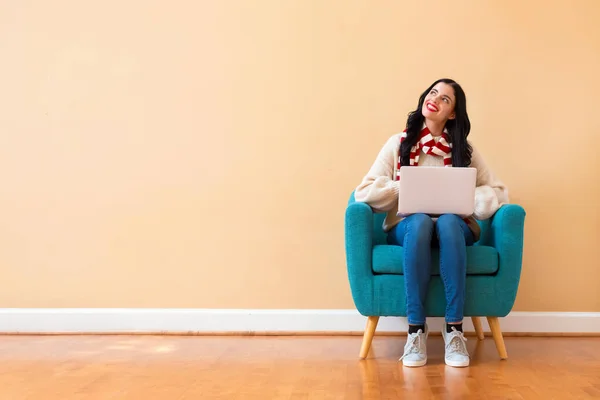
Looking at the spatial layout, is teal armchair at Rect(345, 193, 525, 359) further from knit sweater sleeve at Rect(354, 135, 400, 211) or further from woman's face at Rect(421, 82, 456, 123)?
woman's face at Rect(421, 82, 456, 123)

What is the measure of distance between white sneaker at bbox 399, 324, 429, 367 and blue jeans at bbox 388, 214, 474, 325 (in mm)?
57

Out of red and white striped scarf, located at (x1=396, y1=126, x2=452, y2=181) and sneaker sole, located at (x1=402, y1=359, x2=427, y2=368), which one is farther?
red and white striped scarf, located at (x1=396, y1=126, x2=452, y2=181)

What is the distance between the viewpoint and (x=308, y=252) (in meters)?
3.21

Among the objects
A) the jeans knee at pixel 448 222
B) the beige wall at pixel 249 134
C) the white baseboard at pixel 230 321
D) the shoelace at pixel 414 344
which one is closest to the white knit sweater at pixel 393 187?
the jeans knee at pixel 448 222

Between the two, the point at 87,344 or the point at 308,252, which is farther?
the point at 308,252

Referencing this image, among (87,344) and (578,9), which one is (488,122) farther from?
(87,344)

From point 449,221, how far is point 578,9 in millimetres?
1339

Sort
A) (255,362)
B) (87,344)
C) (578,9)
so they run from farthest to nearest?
(578,9), (87,344), (255,362)

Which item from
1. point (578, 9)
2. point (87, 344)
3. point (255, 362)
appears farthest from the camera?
point (578, 9)

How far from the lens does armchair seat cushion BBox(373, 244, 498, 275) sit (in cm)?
256

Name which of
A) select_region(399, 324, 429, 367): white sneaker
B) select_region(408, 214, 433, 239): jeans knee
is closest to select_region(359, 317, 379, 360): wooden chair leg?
select_region(399, 324, 429, 367): white sneaker

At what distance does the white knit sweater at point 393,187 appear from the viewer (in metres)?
2.69

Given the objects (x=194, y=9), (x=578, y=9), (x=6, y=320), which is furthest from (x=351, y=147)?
(x=6, y=320)

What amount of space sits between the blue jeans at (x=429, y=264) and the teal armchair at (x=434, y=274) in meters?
0.05
